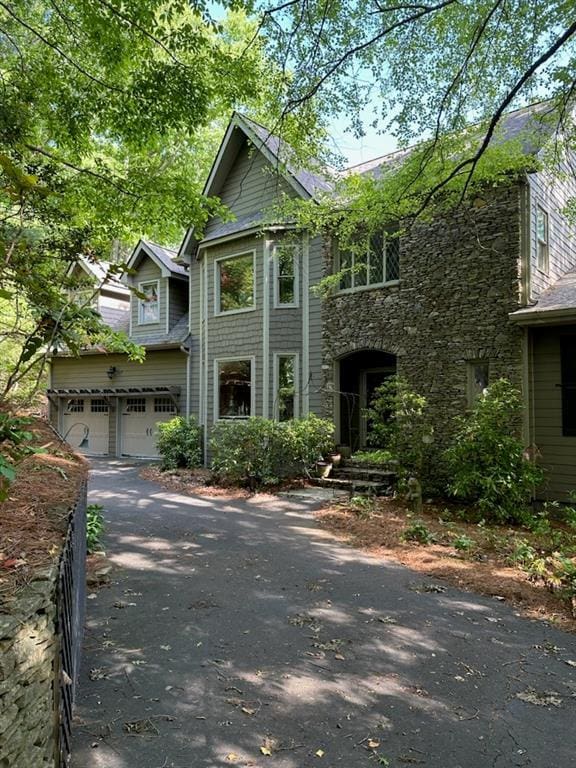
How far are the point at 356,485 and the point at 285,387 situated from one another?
350 centimetres

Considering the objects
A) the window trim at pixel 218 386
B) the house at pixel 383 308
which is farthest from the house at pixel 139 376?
the window trim at pixel 218 386

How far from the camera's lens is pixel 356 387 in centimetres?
1284

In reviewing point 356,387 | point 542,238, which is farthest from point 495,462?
point 542,238

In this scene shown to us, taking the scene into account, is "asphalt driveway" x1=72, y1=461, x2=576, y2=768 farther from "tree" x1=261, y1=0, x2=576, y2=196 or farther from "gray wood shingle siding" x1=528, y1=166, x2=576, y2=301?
"gray wood shingle siding" x1=528, y1=166, x2=576, y2=301

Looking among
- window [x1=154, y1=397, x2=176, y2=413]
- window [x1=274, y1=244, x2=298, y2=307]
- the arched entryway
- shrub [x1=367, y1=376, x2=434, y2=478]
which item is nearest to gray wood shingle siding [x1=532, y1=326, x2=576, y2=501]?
shrub [x1=367, y1=376, x2=434, y2=478]

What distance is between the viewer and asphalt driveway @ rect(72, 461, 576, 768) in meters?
2.62

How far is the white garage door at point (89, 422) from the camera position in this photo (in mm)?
17938

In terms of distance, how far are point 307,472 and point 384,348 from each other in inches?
131

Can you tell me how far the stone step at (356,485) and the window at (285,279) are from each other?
15.0 ft

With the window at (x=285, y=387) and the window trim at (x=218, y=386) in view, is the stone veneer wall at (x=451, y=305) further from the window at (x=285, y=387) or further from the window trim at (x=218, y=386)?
the window trim at (x=218, y=386)

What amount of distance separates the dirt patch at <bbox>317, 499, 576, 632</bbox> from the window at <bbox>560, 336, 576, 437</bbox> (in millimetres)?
2722

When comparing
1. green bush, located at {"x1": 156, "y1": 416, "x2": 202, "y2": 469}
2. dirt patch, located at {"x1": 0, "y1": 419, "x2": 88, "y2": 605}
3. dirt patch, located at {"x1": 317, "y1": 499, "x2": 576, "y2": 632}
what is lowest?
dirt patch, located at {"x1": 317, "y1": 499, "x2": 576, "y2": 632}

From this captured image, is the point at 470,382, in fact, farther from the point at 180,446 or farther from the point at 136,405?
the point at 136,405

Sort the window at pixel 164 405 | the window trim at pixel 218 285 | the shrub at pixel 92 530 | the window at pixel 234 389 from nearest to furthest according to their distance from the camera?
the shrub at pixel 92 530 → the window trim at pixel 218 285 → the window at pixel 234 389 → the window at pixel 164 405
